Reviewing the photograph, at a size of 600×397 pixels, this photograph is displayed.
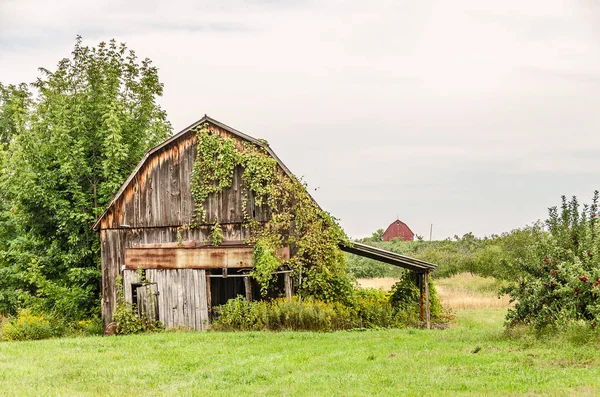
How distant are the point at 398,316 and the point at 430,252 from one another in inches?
1125

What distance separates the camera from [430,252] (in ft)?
165

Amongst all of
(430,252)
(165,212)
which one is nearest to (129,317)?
(165,212)

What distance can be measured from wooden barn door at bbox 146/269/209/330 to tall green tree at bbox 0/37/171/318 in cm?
532

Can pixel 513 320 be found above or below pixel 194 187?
below

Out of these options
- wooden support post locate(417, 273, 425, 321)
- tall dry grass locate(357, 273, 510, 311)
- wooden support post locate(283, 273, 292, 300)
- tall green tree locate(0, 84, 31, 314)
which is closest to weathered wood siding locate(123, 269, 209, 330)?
wooden support post locate(283, 273, 292, 300)

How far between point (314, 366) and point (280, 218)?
911 cm

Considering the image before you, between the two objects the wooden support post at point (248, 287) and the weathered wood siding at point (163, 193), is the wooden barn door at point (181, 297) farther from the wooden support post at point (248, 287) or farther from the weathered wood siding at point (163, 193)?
the weathered wood siding at point (163, 193)

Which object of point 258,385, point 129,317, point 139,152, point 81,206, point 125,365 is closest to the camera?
point 258,385

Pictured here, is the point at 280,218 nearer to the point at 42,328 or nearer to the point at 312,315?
the point at 312,315

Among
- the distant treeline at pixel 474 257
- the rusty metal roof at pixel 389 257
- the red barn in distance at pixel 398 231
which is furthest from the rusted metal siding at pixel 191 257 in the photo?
the red barn in distance at pixel 398 231

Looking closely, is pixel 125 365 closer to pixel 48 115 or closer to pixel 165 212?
pixel 165 212

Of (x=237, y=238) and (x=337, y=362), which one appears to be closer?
(x=337, y=362)

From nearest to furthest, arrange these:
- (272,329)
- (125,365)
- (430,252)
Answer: (125,365) < (272,329) < (430,252)

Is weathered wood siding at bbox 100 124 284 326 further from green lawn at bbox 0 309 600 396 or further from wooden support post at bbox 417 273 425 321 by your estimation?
wooden support post at bbox 417 273 425 321
